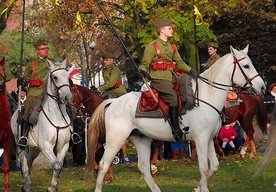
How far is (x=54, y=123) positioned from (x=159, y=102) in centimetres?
227

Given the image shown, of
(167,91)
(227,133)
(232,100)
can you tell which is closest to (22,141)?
(167,91)

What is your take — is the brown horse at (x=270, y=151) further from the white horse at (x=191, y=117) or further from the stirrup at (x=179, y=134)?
the stirrup at (x=179, y=134)

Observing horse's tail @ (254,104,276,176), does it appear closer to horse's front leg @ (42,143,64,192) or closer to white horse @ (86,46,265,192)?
white horse @ (86,46,265,192)

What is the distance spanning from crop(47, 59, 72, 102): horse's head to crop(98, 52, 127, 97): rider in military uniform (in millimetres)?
4711

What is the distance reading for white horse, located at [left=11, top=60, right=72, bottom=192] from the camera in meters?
15.7

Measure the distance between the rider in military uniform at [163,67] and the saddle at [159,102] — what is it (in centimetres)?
10

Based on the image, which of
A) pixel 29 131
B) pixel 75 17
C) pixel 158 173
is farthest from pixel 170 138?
pixel 75 17

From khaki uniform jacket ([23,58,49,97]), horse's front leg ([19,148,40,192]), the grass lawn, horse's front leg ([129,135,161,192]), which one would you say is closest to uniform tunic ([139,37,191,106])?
horse's front leg ([129,135,161,192])

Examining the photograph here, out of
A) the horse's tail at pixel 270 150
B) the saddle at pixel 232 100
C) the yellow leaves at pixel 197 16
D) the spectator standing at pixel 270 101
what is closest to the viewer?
the horse's tail at pixel 270 150

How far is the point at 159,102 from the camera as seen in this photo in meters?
15.1

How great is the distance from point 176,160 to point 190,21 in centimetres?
804

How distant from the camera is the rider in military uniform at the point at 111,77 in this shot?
20750 millimetres

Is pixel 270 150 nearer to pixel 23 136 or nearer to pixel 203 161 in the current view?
pixel 203 161

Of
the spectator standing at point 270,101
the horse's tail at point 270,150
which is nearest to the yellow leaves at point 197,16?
the spectator standing at point 270,101
